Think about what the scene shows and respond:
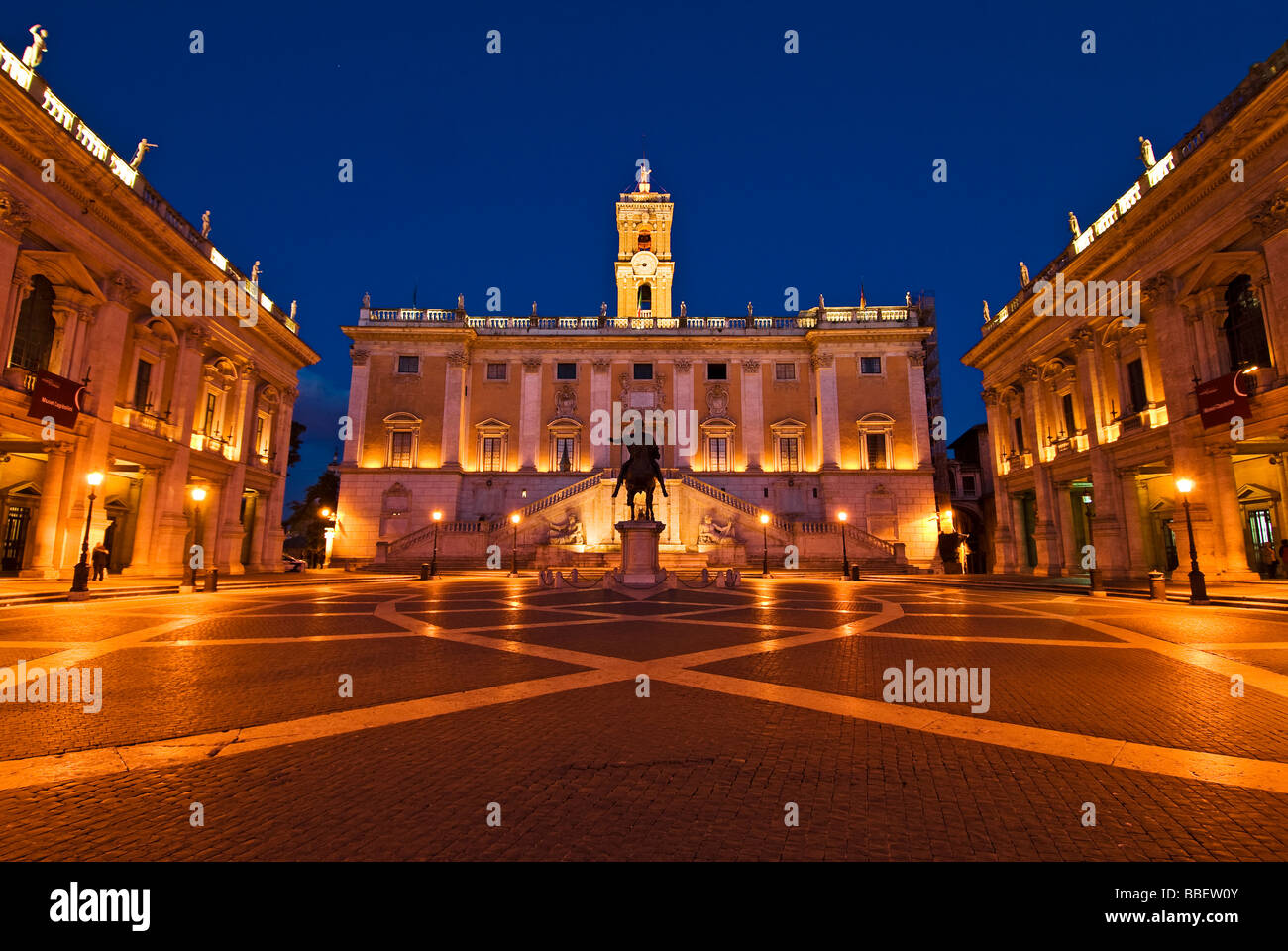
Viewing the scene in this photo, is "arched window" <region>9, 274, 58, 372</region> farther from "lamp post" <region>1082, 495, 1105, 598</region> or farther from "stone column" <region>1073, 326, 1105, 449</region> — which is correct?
"stone column" <region>1073, 326, 1105, 449</region>

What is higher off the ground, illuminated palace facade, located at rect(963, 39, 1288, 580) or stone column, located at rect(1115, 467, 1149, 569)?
illuminated palace facade, located at rect(963, 39, 1288, 580)

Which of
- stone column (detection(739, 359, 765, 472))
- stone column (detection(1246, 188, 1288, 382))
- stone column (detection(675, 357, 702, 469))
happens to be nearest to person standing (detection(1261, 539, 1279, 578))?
stone column (detection(1246, 188, 1288, 382))

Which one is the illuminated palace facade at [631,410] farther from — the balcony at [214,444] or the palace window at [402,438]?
the balcony at [214,444]

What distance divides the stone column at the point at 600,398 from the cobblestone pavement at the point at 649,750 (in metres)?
31.5

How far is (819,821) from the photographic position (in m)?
2.82

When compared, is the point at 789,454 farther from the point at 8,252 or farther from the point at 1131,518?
the point at 8,252

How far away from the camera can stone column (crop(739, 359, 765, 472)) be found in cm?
4000

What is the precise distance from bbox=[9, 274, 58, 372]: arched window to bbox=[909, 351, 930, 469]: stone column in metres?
43.5

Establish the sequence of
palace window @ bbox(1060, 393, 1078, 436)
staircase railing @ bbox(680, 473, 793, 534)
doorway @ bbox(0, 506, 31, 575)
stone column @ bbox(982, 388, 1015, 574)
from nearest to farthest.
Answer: doorway @ bbox(0, 506, 31, 575) < palace window @ bbox(1060, 393, 1078, 436) < stone column @ bbox(982, 388, 1015, 574) < staircase railing @ bbox(680, 473, 793, 534)

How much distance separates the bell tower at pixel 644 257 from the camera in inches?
2082

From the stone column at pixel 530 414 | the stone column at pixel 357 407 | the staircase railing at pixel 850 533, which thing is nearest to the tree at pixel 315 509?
the stone column at pixel 357 407

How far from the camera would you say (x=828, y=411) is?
39.4 meters

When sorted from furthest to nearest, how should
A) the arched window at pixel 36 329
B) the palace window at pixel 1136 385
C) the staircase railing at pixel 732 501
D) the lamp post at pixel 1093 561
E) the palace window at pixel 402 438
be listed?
the palace window at pixel 402 438
the staircase railing at pixel 732 501
the palace window at pixel 1136 385
the arched window at pixel 36 329
the lamp post at pixel 1093 561
